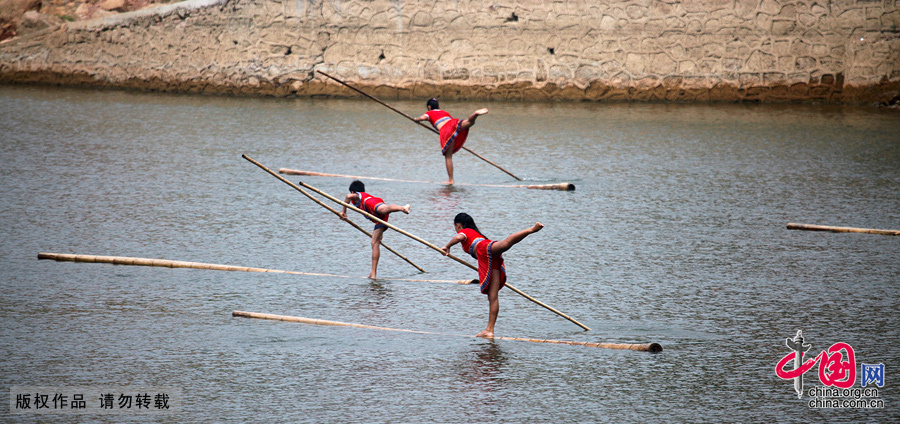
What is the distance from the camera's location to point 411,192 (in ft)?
45.8

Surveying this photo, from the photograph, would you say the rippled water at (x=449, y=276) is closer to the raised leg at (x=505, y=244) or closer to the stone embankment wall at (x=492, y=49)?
the raised leg at (x=505, y=244)

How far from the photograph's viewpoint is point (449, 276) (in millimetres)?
9734

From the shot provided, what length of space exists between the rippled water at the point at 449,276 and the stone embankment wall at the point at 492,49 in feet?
20.1

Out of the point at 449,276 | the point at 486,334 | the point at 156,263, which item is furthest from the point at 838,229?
the point at 156,263

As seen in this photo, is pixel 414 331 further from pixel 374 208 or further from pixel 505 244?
pixel 374 208

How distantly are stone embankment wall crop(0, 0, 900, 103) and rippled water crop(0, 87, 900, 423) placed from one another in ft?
20.1

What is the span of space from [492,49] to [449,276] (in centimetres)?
1687

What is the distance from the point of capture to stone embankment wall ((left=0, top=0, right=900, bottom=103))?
24.5 meters

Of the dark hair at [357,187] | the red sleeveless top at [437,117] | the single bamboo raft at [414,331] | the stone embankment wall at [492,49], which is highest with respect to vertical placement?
the stone embankment wall at [492,49]

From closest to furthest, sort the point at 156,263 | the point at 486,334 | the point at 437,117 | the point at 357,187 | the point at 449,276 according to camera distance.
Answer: the point at 486,334, the point at 156,263, the point at 449,276, the point at 357,187, the point at 437,117

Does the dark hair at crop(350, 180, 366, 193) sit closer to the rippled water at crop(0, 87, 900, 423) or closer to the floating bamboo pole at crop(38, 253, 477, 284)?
the rippled water at crop(0, 87, 900, 423)

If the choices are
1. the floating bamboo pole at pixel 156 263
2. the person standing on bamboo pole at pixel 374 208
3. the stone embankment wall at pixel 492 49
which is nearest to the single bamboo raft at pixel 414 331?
the floating bamboo pole at pixel 156 263

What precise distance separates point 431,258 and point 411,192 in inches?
137

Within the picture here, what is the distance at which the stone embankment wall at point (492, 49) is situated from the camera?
80.2 feet
